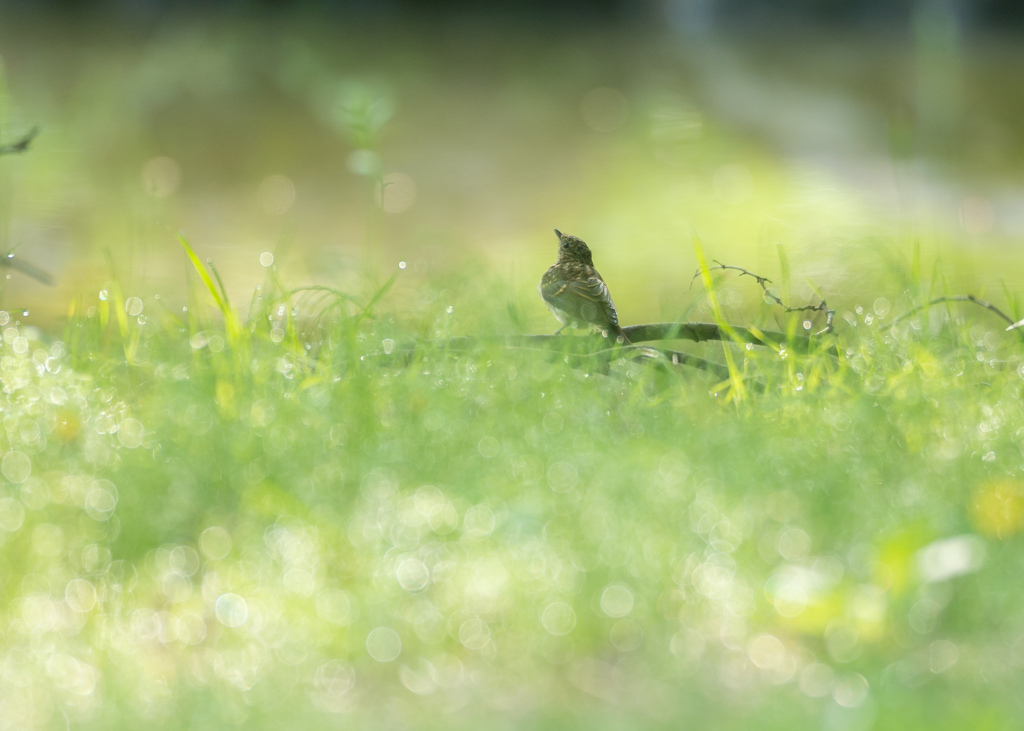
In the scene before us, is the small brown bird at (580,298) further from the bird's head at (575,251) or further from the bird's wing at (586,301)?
the bird's head at (575,251)

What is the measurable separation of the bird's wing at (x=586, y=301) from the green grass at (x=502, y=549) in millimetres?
600

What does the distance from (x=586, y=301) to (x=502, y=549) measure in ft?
4.74

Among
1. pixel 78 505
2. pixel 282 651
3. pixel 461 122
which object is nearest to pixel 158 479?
pixel 78 505

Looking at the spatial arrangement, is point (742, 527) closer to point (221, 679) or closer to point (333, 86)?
point (221, 679)

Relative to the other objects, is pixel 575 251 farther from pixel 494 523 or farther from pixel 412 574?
pixel 412 574

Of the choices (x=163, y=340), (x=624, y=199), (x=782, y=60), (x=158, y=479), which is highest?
(x=158, y=479)

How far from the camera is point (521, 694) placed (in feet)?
4.44

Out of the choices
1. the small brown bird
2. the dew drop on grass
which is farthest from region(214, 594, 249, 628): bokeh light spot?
the small brown bird

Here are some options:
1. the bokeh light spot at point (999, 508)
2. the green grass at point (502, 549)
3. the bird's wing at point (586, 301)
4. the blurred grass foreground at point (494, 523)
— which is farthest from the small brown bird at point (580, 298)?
the bokeh light spot at point (999, 508)

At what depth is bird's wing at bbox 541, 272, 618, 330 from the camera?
2949 mm

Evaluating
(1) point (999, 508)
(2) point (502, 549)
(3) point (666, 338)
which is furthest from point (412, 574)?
(3) point (666, 338)

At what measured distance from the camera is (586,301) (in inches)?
116

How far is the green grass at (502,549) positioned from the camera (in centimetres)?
Result: 133

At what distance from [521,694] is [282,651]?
0.32m
